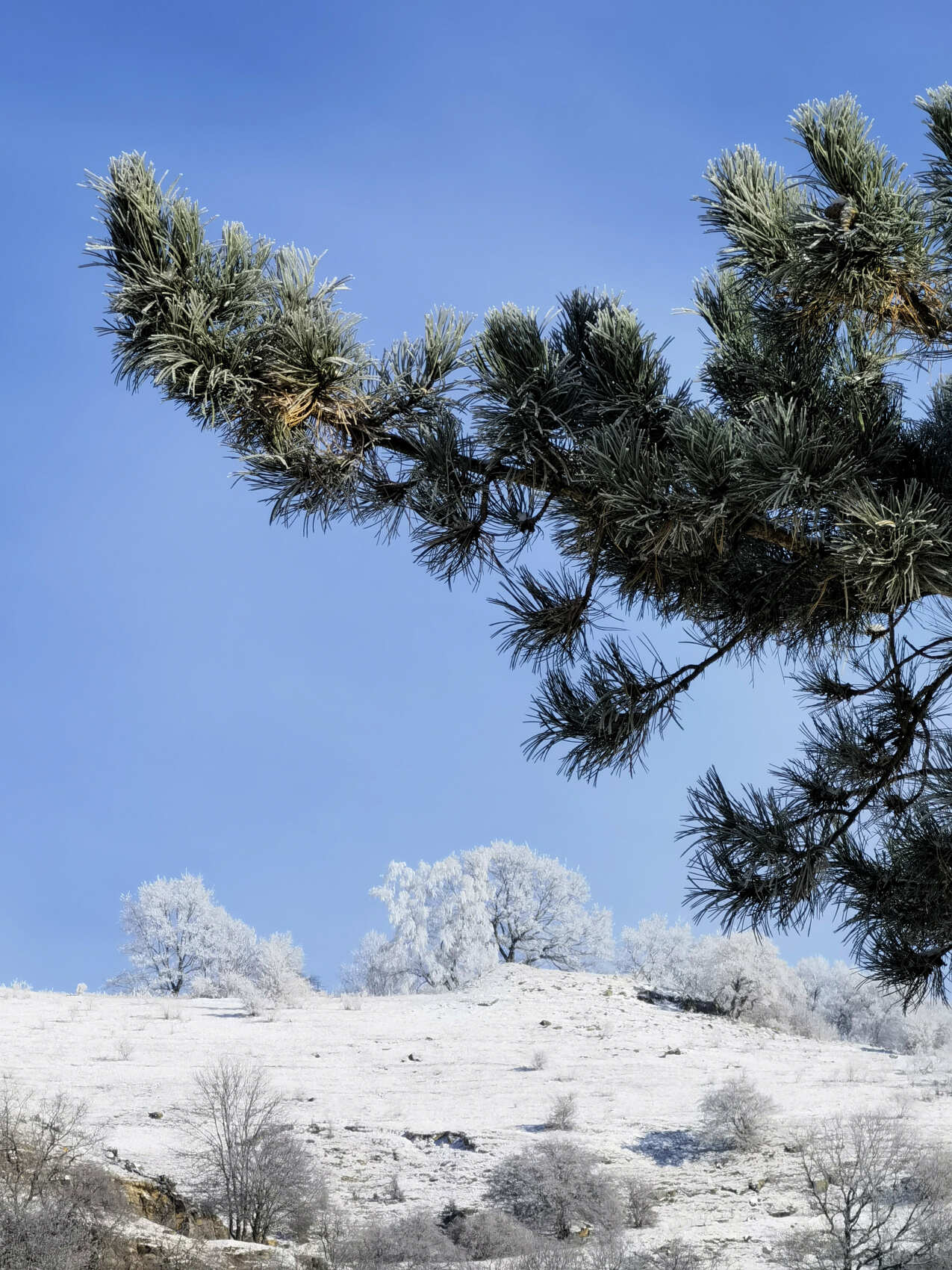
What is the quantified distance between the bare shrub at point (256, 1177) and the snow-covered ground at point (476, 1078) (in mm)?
350

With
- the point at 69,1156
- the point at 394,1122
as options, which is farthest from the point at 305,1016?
the point at 69,1156

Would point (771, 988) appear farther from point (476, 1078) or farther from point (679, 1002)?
point (476, 1078)

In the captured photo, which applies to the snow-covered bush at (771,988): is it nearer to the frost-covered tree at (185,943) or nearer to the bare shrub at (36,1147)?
the frost-covered tree at (185,943)

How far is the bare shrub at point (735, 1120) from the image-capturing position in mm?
10844

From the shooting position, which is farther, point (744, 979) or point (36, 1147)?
point (744, 979)

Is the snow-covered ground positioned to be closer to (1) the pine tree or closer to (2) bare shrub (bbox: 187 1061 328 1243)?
(2) bare shrub (bbox: 187 1061 328 1243)

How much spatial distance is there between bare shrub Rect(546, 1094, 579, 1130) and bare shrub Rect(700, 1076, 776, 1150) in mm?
1460

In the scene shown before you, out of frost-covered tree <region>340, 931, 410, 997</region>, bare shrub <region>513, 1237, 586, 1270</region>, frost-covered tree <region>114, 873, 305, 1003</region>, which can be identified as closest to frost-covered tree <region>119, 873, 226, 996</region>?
frost-covered tree <region>114, 873, 305, 1003</region>

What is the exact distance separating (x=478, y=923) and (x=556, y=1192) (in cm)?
1708

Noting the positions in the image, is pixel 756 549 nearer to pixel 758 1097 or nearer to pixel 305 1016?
pixel 758 1097

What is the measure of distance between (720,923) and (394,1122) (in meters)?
8.74

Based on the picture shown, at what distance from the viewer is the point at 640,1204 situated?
8.74 metres

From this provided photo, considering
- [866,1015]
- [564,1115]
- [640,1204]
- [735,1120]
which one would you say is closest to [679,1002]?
[866,1015]

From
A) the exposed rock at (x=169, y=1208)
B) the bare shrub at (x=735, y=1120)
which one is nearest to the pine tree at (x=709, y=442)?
the exposed rock at (x=169, y=1208)
